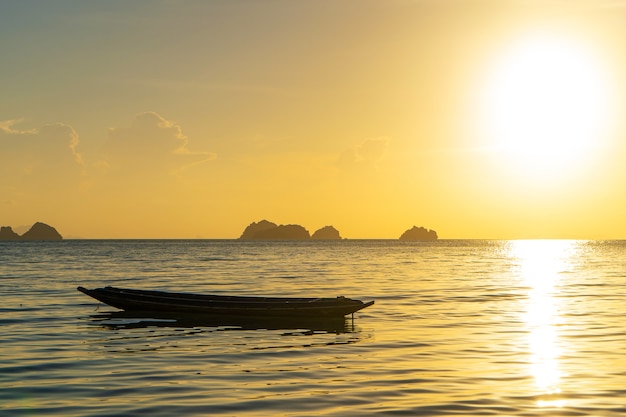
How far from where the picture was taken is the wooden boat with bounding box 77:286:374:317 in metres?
40.2

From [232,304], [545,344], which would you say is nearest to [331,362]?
[545,344]

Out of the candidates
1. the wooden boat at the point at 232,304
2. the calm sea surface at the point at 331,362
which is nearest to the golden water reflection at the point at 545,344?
the calm sea surface at the point at 331,362

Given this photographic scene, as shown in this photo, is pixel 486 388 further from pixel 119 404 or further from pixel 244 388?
pixel 119 404

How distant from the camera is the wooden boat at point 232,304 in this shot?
4019 centimetres

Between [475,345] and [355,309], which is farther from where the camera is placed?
[355,309]

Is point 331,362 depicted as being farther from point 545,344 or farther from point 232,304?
point 232,304

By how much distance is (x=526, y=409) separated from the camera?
776 inches

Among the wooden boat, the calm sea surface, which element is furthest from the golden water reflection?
the wooden boat

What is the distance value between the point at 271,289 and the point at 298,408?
142ft

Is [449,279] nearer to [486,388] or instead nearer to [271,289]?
[271,289]

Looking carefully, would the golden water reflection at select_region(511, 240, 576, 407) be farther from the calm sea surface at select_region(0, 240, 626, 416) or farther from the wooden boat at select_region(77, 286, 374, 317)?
the wooden boat at select_region(77, 286, 374, 317)

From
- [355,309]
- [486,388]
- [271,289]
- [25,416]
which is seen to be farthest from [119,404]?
[271,289]

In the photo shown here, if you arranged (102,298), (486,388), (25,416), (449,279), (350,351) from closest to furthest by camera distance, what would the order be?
(25,416)
(486,388)
(350,351)
(102,298)
(449,279)

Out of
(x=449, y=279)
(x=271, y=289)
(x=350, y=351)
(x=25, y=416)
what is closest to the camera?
Result: (x=25, y=416)
